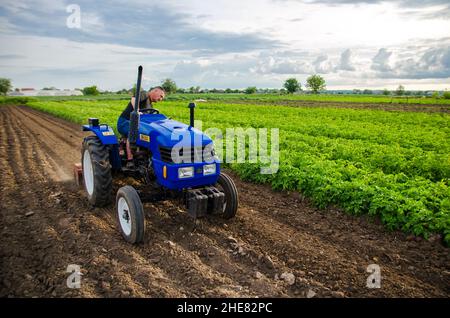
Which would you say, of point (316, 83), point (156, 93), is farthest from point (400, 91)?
point (156, 93)

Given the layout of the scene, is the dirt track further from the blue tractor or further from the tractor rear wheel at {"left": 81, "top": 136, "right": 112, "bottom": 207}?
the blue tractor

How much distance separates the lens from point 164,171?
180 inches

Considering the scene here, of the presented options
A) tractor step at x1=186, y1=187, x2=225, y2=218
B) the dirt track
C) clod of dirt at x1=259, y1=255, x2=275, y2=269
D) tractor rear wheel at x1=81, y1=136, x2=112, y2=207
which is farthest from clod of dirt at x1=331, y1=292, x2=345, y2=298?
tractor rear wheel at x1=81, y1=136, x2=112, y2=207

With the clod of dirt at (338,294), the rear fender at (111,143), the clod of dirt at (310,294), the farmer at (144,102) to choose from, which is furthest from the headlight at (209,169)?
the clod of dirt at (338,294)

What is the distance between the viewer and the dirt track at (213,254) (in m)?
3.65

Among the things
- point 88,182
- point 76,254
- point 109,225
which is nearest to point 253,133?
point 88,182

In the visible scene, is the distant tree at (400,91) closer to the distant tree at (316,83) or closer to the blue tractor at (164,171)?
the distant tree at (316,83)

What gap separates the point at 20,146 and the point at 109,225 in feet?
28.7

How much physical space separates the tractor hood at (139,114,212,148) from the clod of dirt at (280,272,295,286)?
2.03 meters

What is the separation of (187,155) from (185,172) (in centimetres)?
24

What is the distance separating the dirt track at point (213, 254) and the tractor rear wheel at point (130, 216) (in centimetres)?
16

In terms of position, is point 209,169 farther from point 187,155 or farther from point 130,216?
point 130,216

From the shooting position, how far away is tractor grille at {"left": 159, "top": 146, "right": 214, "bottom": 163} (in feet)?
14.8
